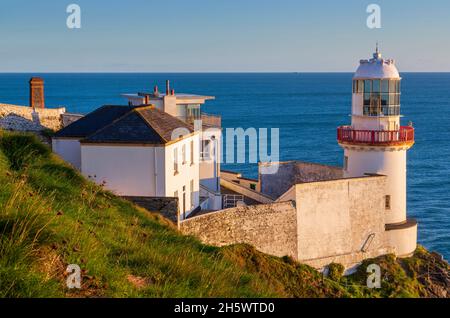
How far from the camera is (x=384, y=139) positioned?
27.5m

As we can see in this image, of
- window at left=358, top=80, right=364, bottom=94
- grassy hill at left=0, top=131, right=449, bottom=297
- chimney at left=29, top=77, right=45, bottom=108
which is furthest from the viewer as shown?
chimney at left=29, top=77, right=45, bottom=108

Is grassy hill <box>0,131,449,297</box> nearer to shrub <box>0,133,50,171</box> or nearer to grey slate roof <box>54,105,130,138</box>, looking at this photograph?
shrub <box>0,133,50,171</box>

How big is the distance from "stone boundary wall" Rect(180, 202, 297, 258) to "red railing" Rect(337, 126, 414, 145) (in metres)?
5.67

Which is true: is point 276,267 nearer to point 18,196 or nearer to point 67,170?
point 67,170

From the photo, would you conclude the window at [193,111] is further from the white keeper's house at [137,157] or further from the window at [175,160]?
the window at [175,160]

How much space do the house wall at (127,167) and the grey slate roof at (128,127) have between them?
34 cm

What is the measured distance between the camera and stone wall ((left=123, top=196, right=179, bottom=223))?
2070 centimetres

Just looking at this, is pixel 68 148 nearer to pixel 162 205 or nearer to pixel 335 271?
pixel 162 205

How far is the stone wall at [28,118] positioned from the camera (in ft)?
106

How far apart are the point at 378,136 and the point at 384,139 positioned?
0.98 ft

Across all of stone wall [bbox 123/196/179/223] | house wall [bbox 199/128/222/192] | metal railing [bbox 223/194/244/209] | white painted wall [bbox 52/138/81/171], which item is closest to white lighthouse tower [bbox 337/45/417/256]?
metal railing [bbox 223/194/244/209]

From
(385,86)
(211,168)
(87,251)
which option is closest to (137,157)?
(211,168)

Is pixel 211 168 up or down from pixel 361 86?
down
